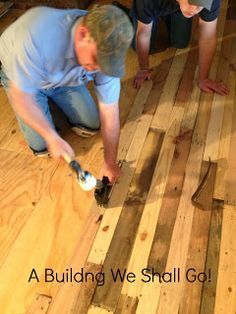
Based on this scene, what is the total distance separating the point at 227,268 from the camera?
119 cm

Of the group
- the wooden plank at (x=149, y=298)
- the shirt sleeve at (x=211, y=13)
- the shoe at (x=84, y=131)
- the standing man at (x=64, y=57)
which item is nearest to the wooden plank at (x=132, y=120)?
the shoe at (x=84, y=131)

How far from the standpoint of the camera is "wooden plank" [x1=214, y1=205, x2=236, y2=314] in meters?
1.11

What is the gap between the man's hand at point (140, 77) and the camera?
6.23 ft

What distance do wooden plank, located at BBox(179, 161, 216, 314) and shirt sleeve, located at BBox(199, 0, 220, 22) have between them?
0.74 meters

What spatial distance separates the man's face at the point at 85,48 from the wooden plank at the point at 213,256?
2.45 feet

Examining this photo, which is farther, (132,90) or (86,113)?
(132,90)

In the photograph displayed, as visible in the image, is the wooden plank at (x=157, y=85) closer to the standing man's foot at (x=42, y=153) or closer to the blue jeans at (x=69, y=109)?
the blue jeans at (x=69, y=109)

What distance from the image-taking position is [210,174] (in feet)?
4.82

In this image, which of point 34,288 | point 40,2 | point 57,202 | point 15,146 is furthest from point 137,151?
point 40,2

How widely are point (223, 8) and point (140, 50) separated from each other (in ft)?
3.29

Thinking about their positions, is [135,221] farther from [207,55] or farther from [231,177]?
[207,55]

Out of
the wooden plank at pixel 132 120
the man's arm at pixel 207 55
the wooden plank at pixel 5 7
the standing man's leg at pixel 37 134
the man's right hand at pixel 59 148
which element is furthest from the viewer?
the wooden plank at pixel 5 7

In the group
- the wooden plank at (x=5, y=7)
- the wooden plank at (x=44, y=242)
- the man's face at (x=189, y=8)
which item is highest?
the man's face at (x=189, y=8)

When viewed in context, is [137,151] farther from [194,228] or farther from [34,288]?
[34,288]
